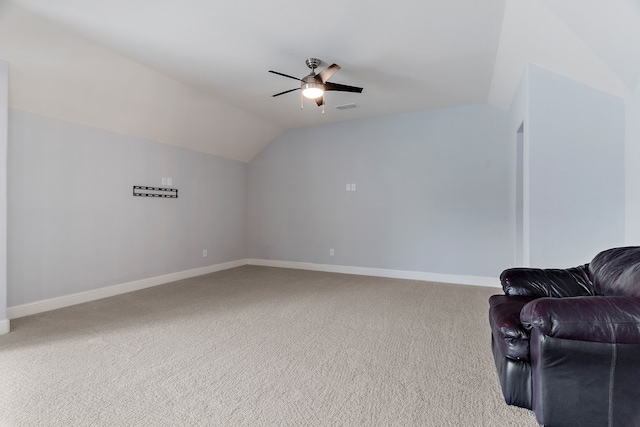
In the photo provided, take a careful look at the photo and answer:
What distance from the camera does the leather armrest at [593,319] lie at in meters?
1.46

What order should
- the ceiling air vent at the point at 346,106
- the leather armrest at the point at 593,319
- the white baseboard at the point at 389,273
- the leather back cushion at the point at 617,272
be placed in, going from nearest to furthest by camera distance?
the leather armrest at the point at 593,319, the leather back cushion at the point at 617,272, the white baseboard at the point at 389,273, the ceiling air vent at the point at 346,106

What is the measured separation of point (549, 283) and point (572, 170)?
1406mm

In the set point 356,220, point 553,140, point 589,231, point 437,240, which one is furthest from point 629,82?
point 356,220

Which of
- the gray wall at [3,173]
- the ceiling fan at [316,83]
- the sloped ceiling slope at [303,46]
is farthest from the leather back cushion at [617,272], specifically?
the gray wall at [3,173]

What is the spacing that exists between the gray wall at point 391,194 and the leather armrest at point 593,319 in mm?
3715

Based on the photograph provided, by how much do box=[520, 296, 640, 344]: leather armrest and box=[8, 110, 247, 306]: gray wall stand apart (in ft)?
15.3

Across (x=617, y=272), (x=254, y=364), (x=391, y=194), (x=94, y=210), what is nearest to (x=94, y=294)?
(x=94, y=210)

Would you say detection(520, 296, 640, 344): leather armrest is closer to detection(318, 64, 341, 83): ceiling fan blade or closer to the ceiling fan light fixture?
detection(318, 64, 341, 83): ceiling fan blade

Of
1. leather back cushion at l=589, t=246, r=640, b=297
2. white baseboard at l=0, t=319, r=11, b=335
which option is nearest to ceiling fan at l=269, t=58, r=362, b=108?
leather back cushion at l=589, t=246, r=640, b=297

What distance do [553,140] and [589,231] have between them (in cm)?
91

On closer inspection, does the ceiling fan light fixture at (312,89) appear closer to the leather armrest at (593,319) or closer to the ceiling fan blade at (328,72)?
the ceiling fan blade at (328,72)

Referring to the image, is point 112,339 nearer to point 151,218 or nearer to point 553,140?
point 151,218

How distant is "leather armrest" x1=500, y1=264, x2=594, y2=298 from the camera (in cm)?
232

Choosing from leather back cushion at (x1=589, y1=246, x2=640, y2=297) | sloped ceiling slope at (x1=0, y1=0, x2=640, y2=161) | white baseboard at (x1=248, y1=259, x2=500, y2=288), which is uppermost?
sloped ceiling slope at (x1=0, y1=0, x2=640, y2=161)
